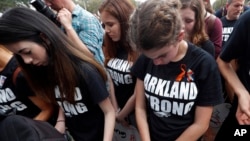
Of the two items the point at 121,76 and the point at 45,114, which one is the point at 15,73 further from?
the point at 121,76

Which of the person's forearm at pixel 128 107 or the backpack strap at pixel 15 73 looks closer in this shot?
the backpack strap at pixel 15 73

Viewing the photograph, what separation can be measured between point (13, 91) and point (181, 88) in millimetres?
944

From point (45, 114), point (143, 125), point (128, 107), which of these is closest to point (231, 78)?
point (143, 125)

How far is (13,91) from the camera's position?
1424 mm

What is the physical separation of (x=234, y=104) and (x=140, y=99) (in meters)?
0.52

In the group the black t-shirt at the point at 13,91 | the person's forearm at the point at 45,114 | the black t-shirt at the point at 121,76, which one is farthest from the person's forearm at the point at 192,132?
the black t-shirt at the point at 13,91

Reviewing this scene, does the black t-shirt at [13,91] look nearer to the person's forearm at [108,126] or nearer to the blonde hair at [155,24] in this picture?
the person's forearm at [108,126]

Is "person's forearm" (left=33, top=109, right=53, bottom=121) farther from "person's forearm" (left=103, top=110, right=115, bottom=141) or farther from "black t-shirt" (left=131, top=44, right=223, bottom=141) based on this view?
"black t-shirt" (left=131, top=44, right=223, bottom=141)

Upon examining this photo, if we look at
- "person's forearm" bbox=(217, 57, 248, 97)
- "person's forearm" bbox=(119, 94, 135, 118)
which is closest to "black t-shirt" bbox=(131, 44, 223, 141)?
"person's forearm" bbox=(217, 57, 248, 97)

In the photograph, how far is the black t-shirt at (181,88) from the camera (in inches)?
45.7

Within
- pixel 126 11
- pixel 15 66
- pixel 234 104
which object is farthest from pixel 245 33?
pixel 15 66

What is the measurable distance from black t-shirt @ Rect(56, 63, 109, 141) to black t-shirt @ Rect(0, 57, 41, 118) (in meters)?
0.22

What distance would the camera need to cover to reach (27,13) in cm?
121

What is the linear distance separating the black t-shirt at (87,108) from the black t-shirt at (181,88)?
0.26m
